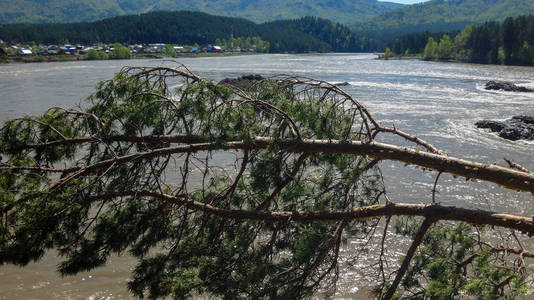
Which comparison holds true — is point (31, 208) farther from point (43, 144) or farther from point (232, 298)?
point (232, 298)

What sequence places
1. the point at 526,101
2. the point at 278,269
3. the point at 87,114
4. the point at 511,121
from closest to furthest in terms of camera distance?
1. the point at 278,269
2. the point at 87,114
3. the point at 511,121
4. the point at 526,101

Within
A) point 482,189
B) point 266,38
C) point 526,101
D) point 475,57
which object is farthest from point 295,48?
point 482,189

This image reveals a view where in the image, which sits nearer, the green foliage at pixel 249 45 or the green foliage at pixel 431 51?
the green foliage at pixel 431 51

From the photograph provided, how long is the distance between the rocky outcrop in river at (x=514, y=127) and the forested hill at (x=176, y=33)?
136 meters

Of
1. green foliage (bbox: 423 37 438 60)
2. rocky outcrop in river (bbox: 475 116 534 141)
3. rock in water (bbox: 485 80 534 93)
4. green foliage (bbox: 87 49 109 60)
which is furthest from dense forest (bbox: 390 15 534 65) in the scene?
green foliage (bbox: 87 49 109 60)

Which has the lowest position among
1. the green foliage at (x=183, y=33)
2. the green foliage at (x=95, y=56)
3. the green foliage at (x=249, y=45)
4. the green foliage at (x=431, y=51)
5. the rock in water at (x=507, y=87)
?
the rock in water at (x=507, y=87)

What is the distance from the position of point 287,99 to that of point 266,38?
17149 cm

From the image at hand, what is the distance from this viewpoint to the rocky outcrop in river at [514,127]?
16344 mm

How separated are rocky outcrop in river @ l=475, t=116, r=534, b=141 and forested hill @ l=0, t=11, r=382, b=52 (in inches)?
5342

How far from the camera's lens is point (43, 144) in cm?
381

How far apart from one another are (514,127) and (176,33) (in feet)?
552

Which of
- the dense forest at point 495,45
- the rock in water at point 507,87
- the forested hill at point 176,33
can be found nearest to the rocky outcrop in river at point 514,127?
the rock in water at point 507,87

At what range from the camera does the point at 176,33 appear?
170 metres

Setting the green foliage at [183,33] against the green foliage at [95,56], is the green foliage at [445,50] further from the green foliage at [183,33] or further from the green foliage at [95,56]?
the green foliage at [95,56]
